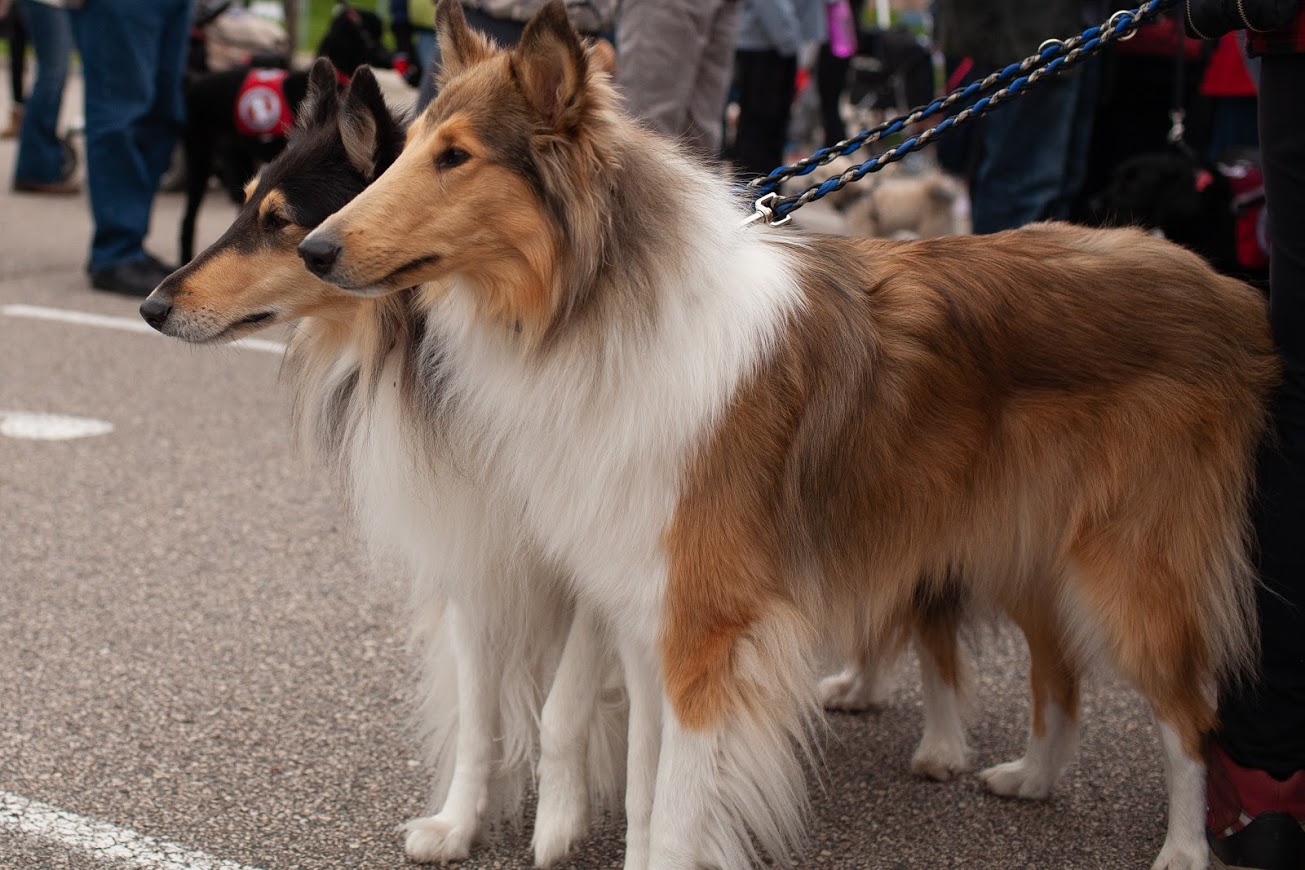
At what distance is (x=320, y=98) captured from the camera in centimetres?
275

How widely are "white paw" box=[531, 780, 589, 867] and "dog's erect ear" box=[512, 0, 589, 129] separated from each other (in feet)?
4.31

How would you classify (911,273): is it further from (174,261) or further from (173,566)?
(174,261)

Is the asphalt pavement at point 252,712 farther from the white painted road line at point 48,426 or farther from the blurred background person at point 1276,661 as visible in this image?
the blurred background person at point 1276,661

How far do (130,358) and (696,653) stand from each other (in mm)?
4607

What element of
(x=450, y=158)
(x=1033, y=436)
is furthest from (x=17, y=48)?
(x=1033, y=436)

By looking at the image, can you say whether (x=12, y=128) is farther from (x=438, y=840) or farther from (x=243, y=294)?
(x=438, y=840)

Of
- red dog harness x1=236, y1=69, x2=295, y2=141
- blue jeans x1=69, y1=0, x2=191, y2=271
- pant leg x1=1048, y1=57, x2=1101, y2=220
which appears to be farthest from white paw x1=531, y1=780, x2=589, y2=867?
Result: blue jeans x1=69, y1=0, x2=191, y2=271

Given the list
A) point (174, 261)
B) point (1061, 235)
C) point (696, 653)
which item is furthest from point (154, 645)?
point (174, 261)

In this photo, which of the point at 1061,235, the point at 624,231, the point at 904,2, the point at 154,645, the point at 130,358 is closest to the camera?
the point at 624,231

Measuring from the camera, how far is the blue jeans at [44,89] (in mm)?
9133

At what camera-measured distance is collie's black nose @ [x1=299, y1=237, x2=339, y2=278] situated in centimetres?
227

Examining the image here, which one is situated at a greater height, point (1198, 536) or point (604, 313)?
point (604, 313)

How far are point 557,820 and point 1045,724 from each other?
1123 millimetres

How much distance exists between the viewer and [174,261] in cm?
816
